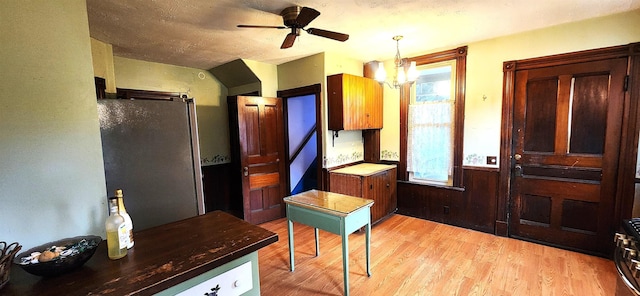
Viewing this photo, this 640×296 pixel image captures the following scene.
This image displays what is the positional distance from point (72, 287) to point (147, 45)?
284cm

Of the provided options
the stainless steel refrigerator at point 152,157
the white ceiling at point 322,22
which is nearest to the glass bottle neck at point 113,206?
the stainless steel refrigerator at point 152,157

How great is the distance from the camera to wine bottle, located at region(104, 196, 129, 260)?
1108 millimetres

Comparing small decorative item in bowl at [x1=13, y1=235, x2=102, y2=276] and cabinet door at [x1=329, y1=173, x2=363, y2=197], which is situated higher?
small decorative item in bowl at [x1=13, y1=235, x2=102, y2=276]

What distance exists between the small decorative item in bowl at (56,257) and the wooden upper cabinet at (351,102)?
2743mm

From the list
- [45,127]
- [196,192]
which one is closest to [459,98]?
[196,192]

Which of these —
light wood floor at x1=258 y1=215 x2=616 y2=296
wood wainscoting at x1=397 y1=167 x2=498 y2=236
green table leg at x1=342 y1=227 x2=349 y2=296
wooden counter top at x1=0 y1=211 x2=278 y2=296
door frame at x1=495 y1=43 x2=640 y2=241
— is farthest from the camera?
wood wainscoting at x1=397 y1=167 x2=498 y2=236

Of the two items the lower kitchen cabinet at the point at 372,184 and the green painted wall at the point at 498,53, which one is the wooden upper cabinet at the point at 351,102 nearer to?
the lower kitchen cabinet at the point at 372,184

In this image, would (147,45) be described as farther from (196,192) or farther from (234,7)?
(196,192)

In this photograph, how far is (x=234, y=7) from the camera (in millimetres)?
2115

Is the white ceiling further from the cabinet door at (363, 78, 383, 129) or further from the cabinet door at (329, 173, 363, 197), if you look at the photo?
the cabinet door at (329, 173, 363, 197)

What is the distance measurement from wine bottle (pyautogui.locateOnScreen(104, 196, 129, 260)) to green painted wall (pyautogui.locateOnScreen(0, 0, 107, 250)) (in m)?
0.38

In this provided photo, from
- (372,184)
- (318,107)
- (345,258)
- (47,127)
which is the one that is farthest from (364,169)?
(47,127)

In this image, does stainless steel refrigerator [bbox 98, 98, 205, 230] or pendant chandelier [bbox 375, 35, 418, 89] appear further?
pendant chandelier [bbox 375, 35, 418, 89]

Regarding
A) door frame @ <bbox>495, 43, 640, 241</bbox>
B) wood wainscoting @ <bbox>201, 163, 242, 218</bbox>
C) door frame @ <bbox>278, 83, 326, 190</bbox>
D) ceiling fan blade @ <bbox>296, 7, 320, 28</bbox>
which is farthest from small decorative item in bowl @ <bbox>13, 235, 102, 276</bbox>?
door frame @ <bbox>495, 43, 640, 241</bbox>
